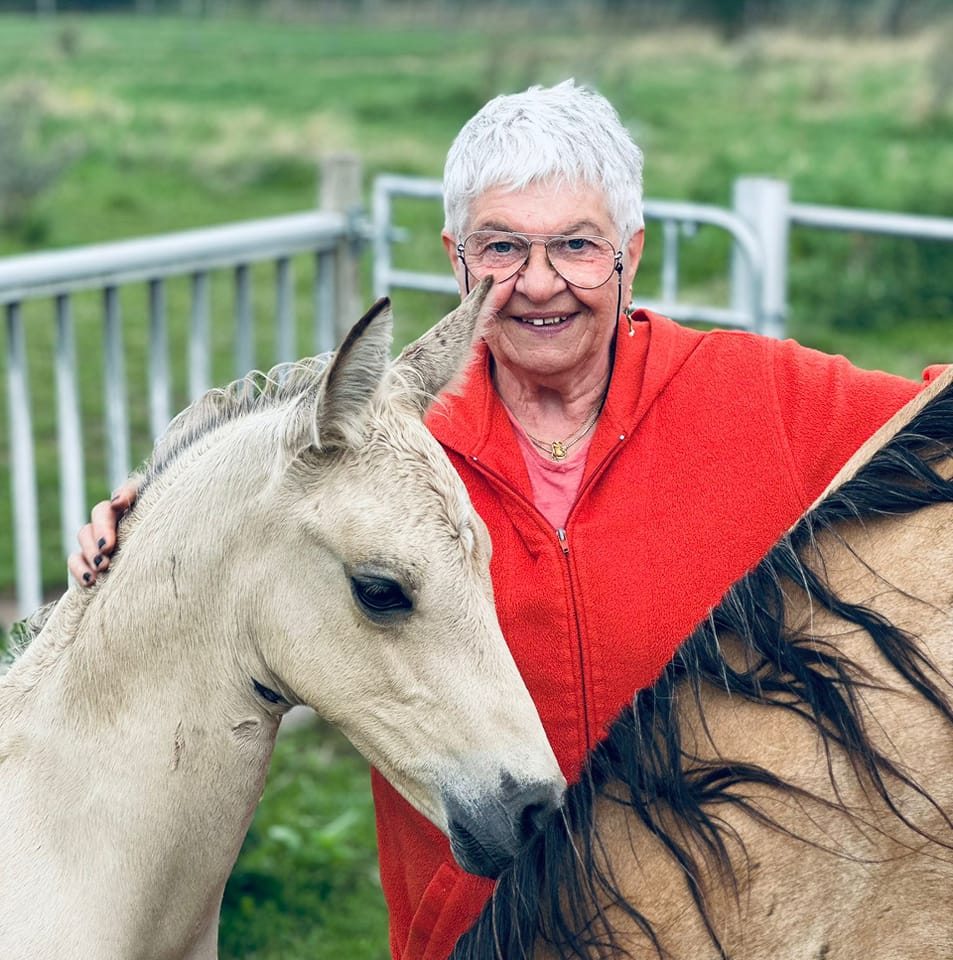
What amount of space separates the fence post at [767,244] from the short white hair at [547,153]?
238 cm

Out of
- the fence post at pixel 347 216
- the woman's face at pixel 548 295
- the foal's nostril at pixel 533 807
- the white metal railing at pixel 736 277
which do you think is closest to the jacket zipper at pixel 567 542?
the woman's face at pixel 548 295

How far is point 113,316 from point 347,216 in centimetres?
105

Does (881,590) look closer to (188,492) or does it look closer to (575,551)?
(575,551)

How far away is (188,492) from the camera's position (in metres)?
2.01

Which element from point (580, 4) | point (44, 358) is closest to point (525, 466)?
point (44, 358)

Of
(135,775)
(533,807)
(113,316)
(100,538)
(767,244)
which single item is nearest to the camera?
(533,807)

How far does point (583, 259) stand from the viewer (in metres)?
2.28

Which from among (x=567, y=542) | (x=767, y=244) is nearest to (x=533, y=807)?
(x=567, y=542)

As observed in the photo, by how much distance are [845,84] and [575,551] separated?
20817 mm

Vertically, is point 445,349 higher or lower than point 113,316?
higher

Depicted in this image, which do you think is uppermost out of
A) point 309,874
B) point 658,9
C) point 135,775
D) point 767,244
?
point 658,9

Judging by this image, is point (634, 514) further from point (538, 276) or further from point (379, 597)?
point (379, 597)

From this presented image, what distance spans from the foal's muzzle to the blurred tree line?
95.8 ft

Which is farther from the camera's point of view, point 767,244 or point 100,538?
point 767,244
